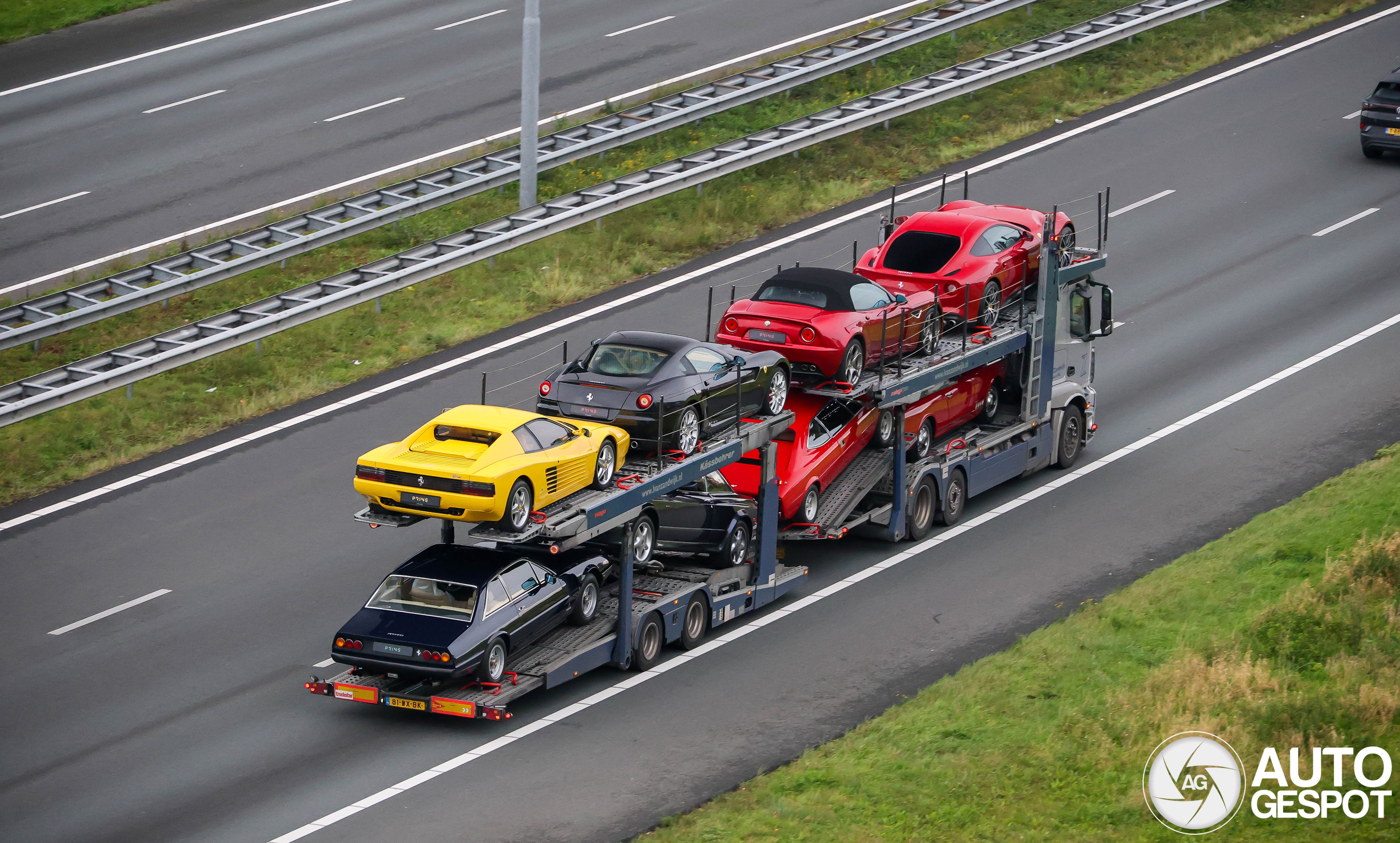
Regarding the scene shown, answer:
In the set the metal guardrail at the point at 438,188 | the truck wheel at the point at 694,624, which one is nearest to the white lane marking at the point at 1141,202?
the metal guardrail at the point at 438,188

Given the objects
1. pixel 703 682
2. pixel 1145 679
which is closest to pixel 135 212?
pixel 703 682

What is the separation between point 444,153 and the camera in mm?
36531

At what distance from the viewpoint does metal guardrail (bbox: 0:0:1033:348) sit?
29109 mm

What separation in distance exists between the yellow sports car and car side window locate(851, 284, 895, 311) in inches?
202

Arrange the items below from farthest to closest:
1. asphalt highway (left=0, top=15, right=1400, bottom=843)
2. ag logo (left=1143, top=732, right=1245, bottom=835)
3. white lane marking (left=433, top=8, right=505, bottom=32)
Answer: white lane marking (left=433, top=8, right=505, bottom=32) → asphalt highway (left=0, top=15, right=1400, bottom=843) → ag logo (left=1143, top=732, right=1245, bottom=835)

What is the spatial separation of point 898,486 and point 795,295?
296 centimetres

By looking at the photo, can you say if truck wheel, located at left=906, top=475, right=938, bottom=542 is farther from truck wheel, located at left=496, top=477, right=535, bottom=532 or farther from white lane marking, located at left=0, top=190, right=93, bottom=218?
white lane marking, located at left=0, top=190, right=93, bottom=218

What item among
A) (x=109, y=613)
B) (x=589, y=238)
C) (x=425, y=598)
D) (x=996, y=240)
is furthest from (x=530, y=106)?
(x=425, y=598)

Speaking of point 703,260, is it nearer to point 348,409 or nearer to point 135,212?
point 348,409

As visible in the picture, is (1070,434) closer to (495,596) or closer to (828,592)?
(828,592)

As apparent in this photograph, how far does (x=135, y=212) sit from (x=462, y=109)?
7.61m

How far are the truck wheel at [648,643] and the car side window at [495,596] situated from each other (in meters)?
1.83

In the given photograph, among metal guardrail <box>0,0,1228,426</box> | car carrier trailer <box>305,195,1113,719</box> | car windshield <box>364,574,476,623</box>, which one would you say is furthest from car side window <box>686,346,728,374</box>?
metal guardrail <box>0,0,1228,426</box>

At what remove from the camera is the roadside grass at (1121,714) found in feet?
54.6
